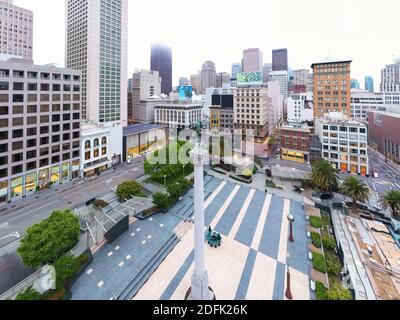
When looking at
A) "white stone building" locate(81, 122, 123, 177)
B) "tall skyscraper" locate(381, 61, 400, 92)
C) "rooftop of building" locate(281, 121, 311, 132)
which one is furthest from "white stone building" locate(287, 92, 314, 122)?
"white stone building" locate(81, 122, 123, 177)

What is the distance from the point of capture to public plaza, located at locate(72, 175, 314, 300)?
83.4 feet

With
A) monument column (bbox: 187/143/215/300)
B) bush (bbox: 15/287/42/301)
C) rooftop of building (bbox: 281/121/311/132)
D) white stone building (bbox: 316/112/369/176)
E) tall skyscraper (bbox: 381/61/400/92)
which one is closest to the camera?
bush (bbox: 15/287/42/301)

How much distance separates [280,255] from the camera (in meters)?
32.0

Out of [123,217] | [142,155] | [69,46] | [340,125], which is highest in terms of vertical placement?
[69,46]

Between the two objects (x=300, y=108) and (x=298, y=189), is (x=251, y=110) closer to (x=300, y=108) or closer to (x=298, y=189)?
(x=300, y=108)

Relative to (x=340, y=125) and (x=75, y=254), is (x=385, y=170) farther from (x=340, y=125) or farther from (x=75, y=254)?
(x=75, y=254)

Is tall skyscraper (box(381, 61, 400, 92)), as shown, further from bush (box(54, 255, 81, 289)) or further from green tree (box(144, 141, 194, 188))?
bush (box(54, 255, 81, 289))

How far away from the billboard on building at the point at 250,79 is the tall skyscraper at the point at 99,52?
178 ft

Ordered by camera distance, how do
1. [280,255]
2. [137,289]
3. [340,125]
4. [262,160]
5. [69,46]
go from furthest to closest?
1. [69,46]
2. [262,160]
3. [340,125]
4. [280,255]
5. [137,289]

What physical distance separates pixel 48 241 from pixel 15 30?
14829 centimetres

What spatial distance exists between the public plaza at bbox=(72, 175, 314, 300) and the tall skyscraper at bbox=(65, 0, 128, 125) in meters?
72.0

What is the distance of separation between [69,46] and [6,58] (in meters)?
55.5
